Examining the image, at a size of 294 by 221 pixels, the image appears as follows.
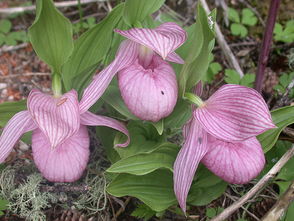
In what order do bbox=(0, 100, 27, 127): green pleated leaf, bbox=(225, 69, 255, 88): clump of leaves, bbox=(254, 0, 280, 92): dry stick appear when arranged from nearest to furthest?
bbox=(0, 100, 27, 127): green pleated leaf < bbox=(254, 0, 280, 92): dry stick < bbox=(225, 69, 255, 88): clump of leaves

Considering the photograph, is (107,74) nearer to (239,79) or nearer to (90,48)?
(90,48)

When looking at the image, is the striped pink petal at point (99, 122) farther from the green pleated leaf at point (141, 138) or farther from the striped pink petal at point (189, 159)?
the striped pink petal at point (189, 159)

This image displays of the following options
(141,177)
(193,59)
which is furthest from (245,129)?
(141,177)

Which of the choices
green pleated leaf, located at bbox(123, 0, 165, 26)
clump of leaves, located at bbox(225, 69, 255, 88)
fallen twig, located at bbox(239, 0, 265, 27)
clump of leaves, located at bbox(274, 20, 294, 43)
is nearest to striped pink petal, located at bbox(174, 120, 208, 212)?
green pleated leaf, located at bbox(123, 0, 165, 26)

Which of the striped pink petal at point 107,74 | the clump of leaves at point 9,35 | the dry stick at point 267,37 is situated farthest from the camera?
the clump of leaves at point 9,35

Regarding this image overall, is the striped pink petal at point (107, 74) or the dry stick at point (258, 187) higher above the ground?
the striped pink petal at point (107, 74)

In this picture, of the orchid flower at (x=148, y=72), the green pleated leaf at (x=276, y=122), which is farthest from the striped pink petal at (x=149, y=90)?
the green pleated leaf at (x=276, y=122)

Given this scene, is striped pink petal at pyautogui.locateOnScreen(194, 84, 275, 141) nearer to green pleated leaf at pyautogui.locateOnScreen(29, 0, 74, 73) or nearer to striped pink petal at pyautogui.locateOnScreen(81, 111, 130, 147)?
striped pink petal at pyautogui.locateOnScreen(81, 111, 130, 147)

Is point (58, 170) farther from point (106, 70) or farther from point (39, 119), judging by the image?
point (106, 70)
